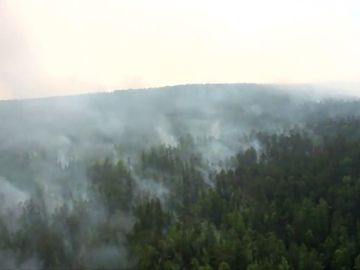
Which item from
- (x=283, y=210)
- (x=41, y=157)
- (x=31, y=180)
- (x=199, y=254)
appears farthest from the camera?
(x=41, y=157)

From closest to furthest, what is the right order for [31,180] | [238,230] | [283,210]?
[238,230]
[283,210]
[31,180]

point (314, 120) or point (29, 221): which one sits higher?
point (314, 120)

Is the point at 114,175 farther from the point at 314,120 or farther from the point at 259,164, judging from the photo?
the point at 314,120

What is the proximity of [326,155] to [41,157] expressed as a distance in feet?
288

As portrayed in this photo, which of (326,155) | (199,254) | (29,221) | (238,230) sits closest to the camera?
(199,254)

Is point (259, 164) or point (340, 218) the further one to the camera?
point (259, 164)

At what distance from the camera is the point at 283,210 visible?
4808 inches

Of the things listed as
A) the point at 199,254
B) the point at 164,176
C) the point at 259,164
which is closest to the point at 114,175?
the point at 164,176

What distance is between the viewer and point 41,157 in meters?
198

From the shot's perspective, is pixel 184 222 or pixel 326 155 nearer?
pixel 184 222

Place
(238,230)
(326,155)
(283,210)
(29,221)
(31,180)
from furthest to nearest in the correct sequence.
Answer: (31,180)
(326,155)
(29,221)
(283,210)
(238,230)

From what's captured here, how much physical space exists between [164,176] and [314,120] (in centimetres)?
6275

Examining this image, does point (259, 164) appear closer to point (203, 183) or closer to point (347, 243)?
point (203, 183)

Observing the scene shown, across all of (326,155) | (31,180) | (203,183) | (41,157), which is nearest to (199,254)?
(203,183)
